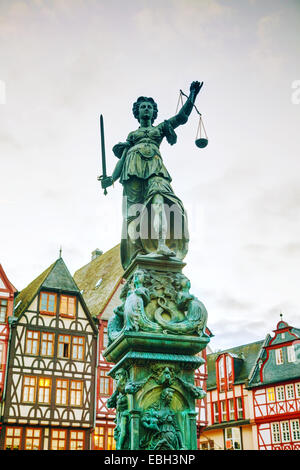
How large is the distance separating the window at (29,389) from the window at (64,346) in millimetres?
1961

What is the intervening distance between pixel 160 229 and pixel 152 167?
90cm

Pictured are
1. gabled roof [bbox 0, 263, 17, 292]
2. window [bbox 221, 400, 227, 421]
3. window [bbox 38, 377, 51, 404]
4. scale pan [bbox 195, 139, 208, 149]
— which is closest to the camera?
scale pan [bbox 195, 139, 208, 149]

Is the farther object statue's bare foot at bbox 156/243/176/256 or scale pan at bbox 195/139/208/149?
scale pan at bbox 195/139/208/149

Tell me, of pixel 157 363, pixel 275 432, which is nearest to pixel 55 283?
pixel 275 432

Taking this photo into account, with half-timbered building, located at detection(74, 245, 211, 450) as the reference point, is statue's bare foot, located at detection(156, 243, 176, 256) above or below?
below

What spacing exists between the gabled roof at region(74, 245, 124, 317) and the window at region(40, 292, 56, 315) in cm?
271

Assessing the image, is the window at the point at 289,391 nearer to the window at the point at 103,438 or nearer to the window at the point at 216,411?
the window at the point at 216,411

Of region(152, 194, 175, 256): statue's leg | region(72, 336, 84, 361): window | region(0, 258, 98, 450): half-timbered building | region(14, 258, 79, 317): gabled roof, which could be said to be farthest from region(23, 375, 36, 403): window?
region(152, 194, 175, 256): statue's leg

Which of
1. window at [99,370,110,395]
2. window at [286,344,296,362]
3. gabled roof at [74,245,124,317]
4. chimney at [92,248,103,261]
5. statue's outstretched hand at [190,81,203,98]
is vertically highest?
chimney at [92,248,103,261]

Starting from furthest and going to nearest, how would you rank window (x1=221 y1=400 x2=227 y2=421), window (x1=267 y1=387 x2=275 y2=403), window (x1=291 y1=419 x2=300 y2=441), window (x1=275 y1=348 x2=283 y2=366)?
window (x1=221 y1=400 x2=227 y2=421), window (x1=275 y1=348 x2=283 y2=366), window (x1=267 y1=387 x2=275 y2=403), window (x1=291 y1=419 x2=300 y2=441)

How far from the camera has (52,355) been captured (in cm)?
A: 2767

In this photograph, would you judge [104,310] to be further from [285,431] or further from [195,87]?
[195,87]

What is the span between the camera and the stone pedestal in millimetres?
5109

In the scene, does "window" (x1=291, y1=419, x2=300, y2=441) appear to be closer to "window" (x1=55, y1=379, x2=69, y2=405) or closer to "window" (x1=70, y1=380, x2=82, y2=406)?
"window" (x1=70, y1=380, x2=82, y2=406)
